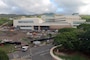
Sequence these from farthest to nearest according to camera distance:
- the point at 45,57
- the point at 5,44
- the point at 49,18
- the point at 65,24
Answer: the point at 49,18 → the point at 65,24 → the point at 5,44 → the point at 45,57

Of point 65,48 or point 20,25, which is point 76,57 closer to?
point 65,48

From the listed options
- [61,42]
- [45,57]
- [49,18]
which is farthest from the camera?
[49,18]

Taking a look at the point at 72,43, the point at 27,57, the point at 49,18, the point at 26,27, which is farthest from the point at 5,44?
the point at 49,18

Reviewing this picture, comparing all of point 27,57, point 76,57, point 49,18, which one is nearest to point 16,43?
point 27,57

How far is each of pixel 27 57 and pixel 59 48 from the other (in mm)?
6461

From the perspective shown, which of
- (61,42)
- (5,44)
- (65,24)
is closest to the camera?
(61,42)

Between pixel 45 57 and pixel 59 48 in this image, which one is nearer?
pixel 45 57

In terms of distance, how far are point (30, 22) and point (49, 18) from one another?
16352mm

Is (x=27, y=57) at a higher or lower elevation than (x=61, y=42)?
lower

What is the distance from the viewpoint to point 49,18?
98250 mm

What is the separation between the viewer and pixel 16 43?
170ft

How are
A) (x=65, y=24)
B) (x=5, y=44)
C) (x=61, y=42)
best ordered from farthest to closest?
(x=65, y=24)
(x=5, y=44)
(x=61, y=42)

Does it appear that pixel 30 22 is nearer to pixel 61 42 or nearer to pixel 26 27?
pixel 26 27

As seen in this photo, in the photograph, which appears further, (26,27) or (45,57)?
(26,27)
